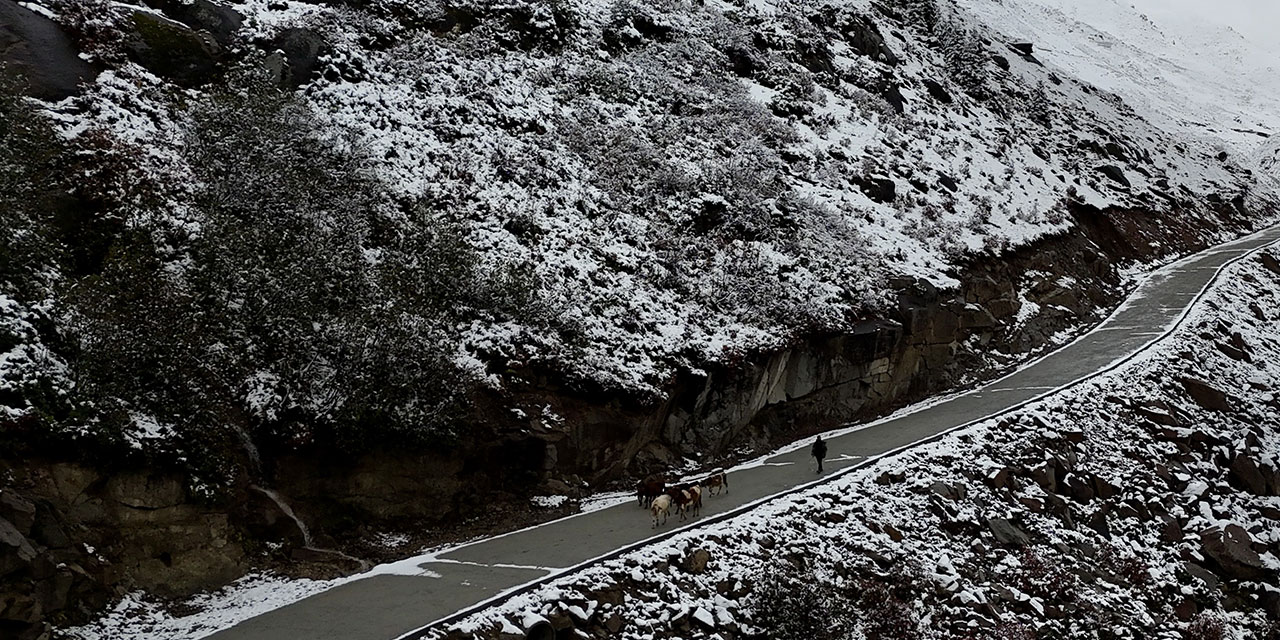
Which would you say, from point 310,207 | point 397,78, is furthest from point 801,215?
point 310,207

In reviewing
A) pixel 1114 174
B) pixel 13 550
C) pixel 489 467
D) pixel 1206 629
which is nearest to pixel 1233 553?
pixel 1206 629

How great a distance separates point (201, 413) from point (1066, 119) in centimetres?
4535

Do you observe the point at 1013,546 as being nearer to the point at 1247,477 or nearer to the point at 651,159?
the point at 1247,477

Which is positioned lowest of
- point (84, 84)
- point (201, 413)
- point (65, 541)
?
point (65, 541)

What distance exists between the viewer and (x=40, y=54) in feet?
53.3

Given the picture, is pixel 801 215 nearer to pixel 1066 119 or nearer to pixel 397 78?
pixel 397 78

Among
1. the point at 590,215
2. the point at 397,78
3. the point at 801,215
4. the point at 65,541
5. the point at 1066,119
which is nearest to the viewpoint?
the point at 65,541

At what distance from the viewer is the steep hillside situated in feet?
38.7

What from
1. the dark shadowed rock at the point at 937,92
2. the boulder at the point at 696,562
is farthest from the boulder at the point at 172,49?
the dark shadowed rock at the point at 937,92

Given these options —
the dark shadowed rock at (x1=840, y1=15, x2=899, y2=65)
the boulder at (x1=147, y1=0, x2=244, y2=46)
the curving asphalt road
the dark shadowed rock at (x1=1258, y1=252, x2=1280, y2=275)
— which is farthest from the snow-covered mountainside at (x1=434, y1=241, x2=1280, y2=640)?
the dark shadowed rock at (x1=840, y1=15, x2=899, y2=65)

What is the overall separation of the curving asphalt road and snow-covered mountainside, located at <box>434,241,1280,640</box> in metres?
0.51

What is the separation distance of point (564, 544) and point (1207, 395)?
59.1 ft

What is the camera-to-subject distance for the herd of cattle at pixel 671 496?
13406 mm

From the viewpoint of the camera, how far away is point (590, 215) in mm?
20453
